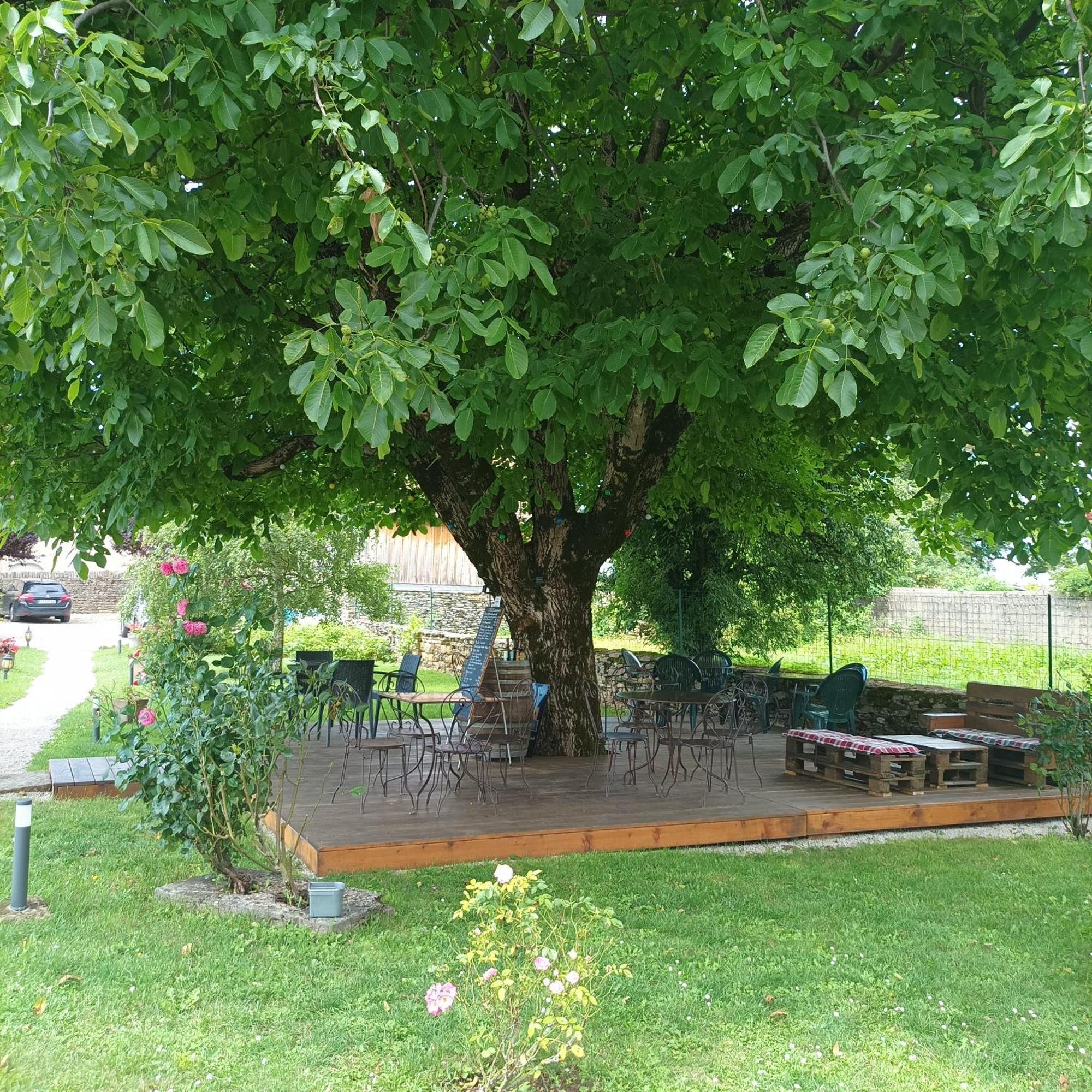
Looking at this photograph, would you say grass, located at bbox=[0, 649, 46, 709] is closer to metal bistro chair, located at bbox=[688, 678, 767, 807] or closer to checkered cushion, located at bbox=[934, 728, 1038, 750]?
metal bistro chair, located at bbox=[688, 678, 767, 807]

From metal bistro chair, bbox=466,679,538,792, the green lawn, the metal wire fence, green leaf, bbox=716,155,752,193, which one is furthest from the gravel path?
the metal wire fence

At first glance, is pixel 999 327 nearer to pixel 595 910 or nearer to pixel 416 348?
pixel 416 348

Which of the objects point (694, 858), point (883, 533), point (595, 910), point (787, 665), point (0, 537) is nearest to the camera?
point (595, 910)

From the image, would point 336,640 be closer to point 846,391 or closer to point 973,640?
point 973,640

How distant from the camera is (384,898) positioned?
18.0 feet

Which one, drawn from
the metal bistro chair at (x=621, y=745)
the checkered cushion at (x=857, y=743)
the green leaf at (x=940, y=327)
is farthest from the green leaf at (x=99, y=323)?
the checkered cushion at (x=857, y=743)

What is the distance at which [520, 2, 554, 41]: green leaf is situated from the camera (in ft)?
9.85

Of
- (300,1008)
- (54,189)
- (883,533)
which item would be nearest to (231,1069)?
(300,1008)

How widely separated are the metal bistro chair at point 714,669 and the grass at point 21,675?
9.11 metres

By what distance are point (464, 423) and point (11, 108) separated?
2.61 m

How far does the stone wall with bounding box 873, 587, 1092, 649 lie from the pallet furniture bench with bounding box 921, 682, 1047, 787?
1.80m

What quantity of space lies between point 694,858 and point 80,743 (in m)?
7.20

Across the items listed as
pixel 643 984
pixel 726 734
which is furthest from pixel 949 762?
pixel 643 984

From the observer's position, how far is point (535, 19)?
9.99 feet
